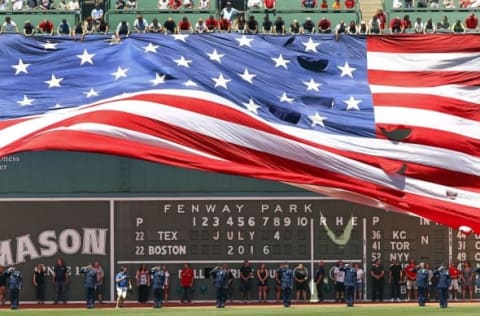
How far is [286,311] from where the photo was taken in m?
41.4

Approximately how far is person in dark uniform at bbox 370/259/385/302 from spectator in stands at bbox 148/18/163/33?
31.0 feet

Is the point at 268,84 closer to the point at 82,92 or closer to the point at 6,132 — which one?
the point at 82,92

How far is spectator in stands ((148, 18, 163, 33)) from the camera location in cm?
4408

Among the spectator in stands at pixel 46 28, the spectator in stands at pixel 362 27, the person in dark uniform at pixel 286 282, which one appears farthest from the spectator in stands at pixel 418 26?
the spectator in stands at pixel 46 28

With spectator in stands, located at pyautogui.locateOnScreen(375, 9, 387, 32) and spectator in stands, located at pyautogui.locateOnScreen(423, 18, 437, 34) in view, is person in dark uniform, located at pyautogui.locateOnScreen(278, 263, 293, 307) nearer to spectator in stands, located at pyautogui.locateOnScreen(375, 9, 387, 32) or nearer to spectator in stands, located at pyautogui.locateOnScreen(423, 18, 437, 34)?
spectator in stands, located at pyautogui.locateOnScreen(375, 9, 387, 32)

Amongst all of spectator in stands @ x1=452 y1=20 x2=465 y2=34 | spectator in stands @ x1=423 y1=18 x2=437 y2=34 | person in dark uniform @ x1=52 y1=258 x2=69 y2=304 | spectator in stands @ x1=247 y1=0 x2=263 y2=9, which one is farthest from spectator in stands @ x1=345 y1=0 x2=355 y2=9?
person in dark uniform @ x1=52 y1=258 x2=69 y2=304

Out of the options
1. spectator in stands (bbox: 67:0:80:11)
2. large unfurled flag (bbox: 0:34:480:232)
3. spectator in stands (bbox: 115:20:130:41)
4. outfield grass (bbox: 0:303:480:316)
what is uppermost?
spectator in stands (bbox: 67:0:80:11)

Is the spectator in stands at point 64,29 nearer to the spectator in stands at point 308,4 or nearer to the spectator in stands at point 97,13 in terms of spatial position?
the spectator in stands at point 97,13

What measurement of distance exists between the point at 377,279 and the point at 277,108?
33.2ft

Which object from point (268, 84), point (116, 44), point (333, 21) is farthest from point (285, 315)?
point (333, 21)

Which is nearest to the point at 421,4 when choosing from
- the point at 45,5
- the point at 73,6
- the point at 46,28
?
the point at 73,6

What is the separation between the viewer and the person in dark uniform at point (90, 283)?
44.5m

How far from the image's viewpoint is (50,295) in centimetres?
4591

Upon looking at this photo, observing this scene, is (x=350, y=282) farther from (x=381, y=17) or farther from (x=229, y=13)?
(x=229, y=13)
